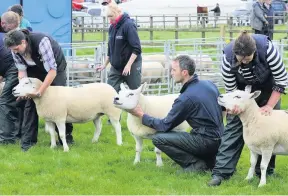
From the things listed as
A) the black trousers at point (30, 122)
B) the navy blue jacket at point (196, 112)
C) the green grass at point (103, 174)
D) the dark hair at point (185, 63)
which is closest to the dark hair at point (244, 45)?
the dark hair at point (185, 63)

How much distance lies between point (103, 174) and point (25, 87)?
170 centimetres

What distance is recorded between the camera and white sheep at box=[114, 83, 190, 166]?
7051 mm

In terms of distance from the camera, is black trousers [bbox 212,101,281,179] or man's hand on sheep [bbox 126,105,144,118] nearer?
black trousers [bbox 212,101,281,179]

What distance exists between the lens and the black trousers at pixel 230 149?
679 centimetres

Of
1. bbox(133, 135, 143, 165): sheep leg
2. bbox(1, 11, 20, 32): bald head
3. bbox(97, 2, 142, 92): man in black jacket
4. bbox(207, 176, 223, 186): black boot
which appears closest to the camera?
bbox(207, 176, 223, 186): black boot

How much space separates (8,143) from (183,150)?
2.99 metres

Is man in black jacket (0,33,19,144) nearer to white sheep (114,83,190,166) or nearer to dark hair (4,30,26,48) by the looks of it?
dark hair (4,30,26,48)

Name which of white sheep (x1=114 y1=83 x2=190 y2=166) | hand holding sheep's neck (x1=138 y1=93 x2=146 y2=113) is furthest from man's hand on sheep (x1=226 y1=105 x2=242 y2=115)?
hand holding sheep's neck (x1=138 y1=93 x2=146 y2=113)

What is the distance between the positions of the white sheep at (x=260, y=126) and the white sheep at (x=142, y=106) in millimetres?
1078

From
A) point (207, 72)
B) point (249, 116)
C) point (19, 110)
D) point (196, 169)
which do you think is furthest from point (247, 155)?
point (207, 72)

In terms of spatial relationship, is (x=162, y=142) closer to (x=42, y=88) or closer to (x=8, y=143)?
(x=42, y=88)

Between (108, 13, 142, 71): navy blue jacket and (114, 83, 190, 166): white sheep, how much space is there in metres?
1.76

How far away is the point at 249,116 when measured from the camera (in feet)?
21.3

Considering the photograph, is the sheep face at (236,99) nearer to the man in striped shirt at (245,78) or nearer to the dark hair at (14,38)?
the man in striped shirt at (245,78)
